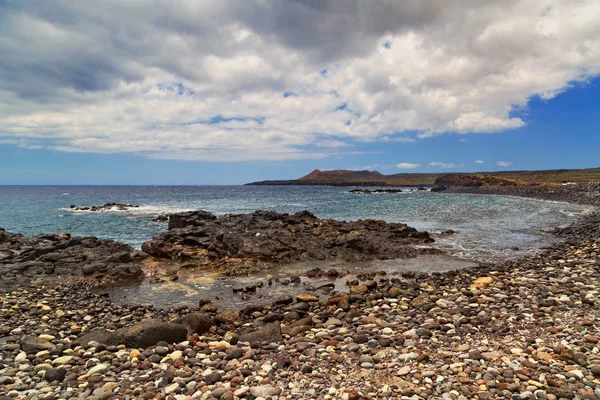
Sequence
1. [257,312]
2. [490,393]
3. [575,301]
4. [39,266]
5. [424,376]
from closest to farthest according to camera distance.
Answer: [490,393] < [424,376] < [575,301] < [257,312] < [39,266]

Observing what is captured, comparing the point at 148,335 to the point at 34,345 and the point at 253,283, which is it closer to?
the point at 34,345

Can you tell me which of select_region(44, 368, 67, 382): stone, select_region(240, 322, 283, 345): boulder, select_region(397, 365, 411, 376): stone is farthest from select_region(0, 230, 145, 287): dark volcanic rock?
select_region(397, 365, 411, 376): stone

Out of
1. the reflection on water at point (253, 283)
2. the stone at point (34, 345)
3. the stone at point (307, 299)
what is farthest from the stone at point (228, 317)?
the stone at point (34, 345)

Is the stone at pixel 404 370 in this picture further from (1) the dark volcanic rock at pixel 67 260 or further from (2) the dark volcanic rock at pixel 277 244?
(1) the dark volcanic rock at pixel 67 260

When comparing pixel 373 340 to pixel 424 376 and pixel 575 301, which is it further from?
pixel 575 301

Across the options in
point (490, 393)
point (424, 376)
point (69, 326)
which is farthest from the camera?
point (69, 326)

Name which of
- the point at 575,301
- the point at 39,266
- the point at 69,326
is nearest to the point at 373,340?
the point at 575,301

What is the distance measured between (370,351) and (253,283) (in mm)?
8723

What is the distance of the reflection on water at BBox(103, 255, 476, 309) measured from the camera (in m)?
13.0

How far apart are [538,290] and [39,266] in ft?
67.8

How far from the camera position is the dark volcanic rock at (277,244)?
1997 cm

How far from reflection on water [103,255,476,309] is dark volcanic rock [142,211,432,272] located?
4.29 ft

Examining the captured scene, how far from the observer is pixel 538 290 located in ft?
33.0

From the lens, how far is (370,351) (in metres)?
6.85
